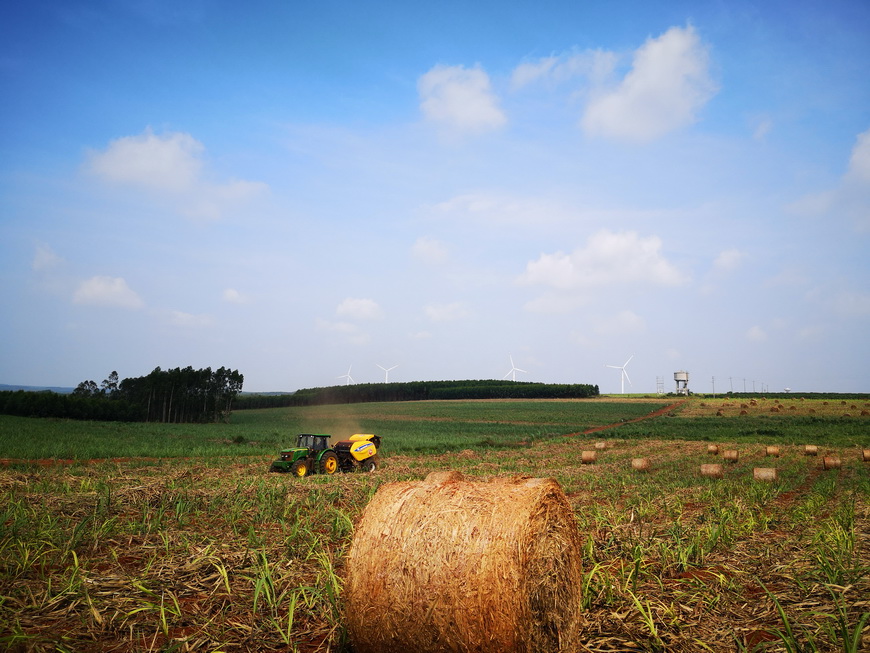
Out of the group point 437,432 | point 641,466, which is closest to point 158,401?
point 437,432

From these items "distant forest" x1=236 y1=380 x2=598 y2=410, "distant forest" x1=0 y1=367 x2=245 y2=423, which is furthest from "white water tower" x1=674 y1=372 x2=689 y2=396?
"distant forest" x1=0 y1=367 x2=245 y2=423

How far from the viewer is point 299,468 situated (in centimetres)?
1939

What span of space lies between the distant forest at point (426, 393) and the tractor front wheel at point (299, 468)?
88.2 metres

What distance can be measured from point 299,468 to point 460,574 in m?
16.1

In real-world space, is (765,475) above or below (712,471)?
above

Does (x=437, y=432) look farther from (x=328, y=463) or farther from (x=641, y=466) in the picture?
(x=328, y=463)

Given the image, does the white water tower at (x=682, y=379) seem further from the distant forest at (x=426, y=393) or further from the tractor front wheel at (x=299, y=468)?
the tractor front wheel at (x=299, y=468)

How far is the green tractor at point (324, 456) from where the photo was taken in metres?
19.6

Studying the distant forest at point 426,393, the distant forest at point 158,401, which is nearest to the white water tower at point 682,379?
the distant forest at point 426,393

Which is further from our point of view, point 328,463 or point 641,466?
point 641,466

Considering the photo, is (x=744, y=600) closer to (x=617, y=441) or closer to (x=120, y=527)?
(x=120, y=527)

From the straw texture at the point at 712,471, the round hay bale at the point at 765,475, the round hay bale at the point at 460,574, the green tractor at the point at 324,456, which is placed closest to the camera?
the round hay bale at the point at 460,574

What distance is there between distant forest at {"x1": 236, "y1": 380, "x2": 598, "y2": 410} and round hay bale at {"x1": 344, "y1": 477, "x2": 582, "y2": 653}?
101079mm

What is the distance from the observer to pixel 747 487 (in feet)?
49.9
